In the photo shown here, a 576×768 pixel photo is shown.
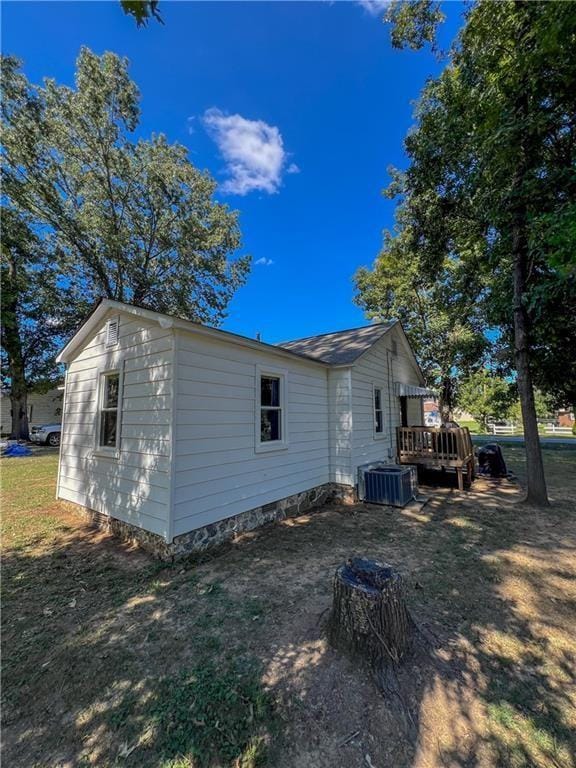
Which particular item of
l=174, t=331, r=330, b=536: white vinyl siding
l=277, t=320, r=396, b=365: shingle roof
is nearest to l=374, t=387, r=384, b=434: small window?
l=277, t=320, r=396, b=365: shingle roof

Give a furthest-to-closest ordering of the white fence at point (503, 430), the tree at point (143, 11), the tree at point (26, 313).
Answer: the white fence at point (503, 430)
the tree at point (26, 313)
the tree at point (143, 11)

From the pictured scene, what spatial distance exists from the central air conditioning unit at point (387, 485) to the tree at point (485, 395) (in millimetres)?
7596

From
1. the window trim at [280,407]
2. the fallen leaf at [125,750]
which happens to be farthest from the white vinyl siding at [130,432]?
the fallen leaf at [125,750]

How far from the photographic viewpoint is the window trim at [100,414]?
16.5ft

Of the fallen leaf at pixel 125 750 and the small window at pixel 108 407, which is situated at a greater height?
the small window at pixel 108 407

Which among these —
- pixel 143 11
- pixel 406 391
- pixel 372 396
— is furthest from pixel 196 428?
pixel 406 391

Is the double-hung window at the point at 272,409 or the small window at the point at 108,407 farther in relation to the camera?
the double-hung window at the point at 272,409

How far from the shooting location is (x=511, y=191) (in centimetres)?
618

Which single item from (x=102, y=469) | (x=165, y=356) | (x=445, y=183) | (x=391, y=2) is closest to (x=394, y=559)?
(x=165, y=356)

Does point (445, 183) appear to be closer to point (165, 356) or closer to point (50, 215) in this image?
point (165, 356)

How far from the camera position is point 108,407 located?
547 cm

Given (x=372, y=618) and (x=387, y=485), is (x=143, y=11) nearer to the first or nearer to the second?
(x=372, y=618)

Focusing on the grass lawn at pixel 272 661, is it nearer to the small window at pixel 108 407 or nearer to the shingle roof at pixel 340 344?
the small window at pixel 108 407

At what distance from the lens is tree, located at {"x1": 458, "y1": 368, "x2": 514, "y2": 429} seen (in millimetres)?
13531
